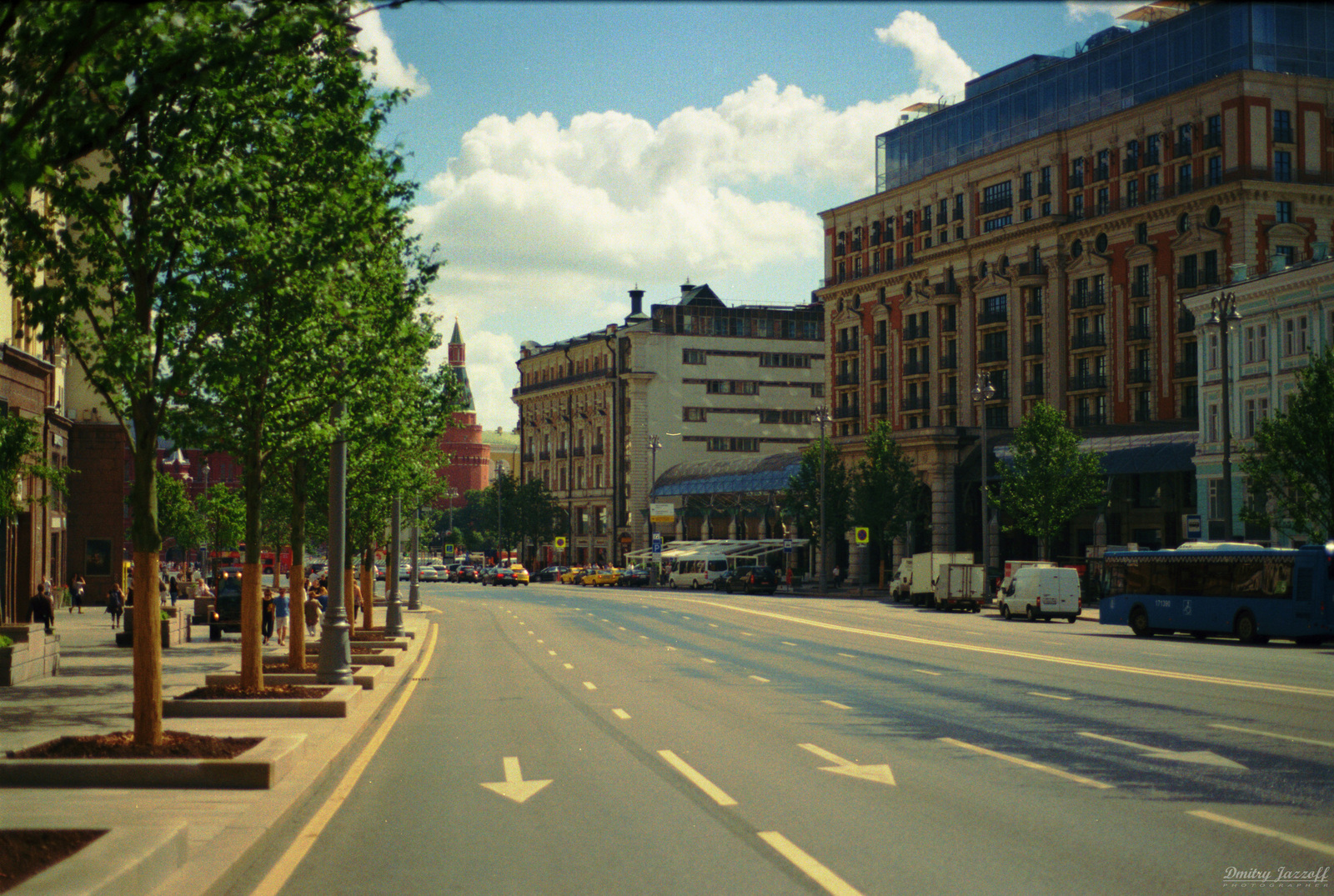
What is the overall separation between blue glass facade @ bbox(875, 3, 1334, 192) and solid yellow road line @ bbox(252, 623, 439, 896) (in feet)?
187

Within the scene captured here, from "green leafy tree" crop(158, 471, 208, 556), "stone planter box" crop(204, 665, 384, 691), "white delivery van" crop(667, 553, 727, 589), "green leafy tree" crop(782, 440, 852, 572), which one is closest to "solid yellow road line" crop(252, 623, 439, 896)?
"stone planter box" crop(204, 665, 384, 691)

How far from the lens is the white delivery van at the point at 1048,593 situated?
169 ft

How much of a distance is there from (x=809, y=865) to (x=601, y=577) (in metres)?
95.9

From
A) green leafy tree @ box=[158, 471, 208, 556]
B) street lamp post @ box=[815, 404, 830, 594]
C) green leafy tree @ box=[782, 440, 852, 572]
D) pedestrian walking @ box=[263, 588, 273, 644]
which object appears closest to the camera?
pedestrian walking @ box=[263, 588, 273, 644]

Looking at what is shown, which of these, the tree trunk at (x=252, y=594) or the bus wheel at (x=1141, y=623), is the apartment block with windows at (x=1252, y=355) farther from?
the tree trunk at (x=252, y=594)

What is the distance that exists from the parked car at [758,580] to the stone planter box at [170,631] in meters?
47.0

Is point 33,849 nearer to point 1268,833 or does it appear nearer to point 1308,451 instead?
point 1268,833

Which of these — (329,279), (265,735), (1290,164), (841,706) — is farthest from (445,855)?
(1290,164)

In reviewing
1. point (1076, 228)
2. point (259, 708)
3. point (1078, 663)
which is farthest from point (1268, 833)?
point (1076, 228)

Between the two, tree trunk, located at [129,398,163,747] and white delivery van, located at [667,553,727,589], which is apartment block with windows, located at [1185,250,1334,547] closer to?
white delivery van, located at [667,553,727,589]

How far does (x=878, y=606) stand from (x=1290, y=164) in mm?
32562

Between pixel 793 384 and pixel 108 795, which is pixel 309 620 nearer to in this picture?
pixel 108 795

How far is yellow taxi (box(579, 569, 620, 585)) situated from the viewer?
104438mm

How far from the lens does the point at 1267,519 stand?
157 feet
